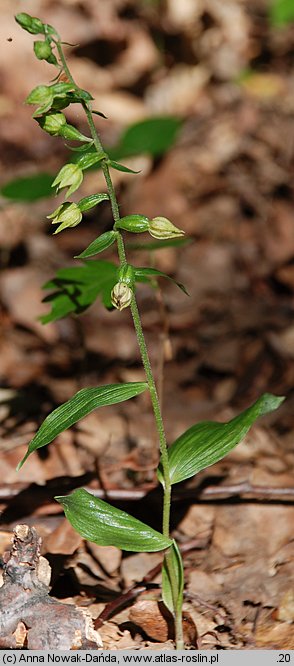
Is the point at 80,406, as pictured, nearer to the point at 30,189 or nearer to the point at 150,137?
the point at 30,189

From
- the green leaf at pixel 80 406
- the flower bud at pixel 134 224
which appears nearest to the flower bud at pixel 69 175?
the flower bud at pixel 134 224

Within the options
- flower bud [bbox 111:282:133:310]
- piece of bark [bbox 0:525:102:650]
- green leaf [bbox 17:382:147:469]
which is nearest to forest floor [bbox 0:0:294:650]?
piece of bark [bbox 0:525:102:650]

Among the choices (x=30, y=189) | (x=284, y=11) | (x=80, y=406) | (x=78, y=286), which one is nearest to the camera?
(x=80, y=406)

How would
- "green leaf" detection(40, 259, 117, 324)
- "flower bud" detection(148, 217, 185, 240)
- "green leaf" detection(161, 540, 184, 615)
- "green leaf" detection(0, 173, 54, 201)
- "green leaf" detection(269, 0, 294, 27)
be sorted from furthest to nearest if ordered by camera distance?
"green leaf" detection(269, 0, 294, 27) < "green leaf" detection(0, 173, 54, 201) < "green leaf" detection(40, 259, 117, 324) < "green leaf" detection(161, 540, 184, 615) < "flower bud" detection(148, 217, 185, 240)

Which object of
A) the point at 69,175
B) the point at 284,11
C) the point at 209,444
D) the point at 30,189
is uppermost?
the point at 69,175

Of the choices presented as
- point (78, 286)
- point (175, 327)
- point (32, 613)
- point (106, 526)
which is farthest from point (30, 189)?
point (32, 613)

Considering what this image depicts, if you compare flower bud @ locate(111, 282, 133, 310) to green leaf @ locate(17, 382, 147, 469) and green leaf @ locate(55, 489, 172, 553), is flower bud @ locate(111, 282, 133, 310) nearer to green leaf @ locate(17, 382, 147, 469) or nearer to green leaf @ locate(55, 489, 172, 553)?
green leaf @ locate(17, 382, 147, 469)
